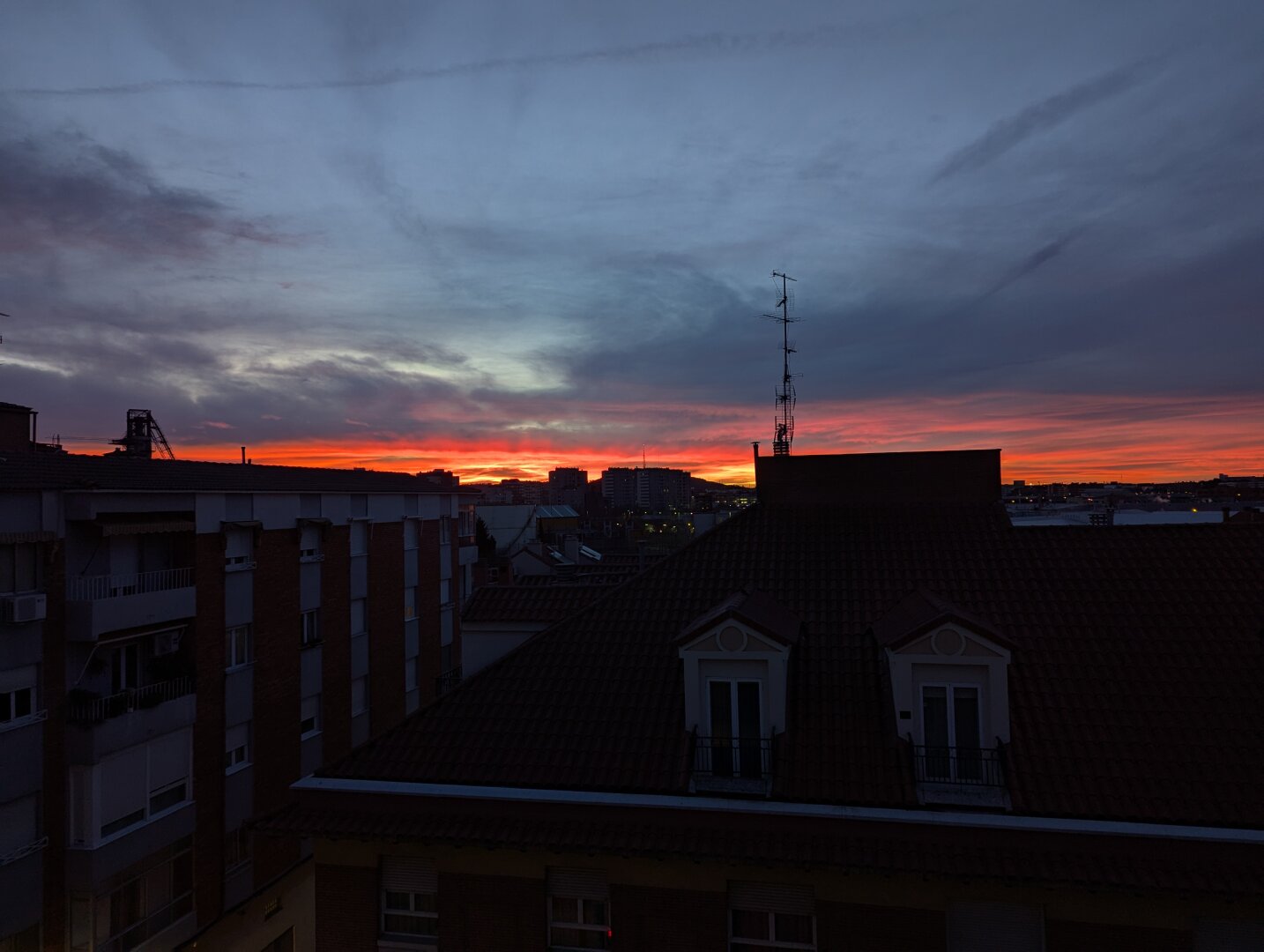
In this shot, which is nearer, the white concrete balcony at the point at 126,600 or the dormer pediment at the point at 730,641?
the dormer pediment at the point at 730,641

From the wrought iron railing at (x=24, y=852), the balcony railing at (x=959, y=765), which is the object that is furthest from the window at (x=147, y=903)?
the balcony railing at (x=959, y=765)

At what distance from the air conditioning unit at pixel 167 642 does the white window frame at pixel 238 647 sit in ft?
4.77

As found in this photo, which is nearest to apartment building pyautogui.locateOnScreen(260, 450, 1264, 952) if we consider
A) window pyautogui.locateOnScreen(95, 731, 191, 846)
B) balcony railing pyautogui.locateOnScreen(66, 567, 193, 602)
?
window pyautogui.locateOnScreen(95, 731, 191, 846)

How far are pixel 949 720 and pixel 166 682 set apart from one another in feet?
66.7

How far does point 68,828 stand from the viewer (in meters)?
17.2

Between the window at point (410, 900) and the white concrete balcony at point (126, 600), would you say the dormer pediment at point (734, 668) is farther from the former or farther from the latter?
the white concrete balcony at point (126, 600)

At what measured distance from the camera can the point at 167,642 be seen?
20688 mm

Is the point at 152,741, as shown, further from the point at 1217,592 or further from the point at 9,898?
the point at 1217,592

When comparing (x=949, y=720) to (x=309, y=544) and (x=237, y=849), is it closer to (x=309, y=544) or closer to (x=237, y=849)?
(x=237, y=849)

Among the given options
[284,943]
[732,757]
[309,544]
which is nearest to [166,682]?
[309,544]

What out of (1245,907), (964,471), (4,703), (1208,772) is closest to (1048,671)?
(1208,772)

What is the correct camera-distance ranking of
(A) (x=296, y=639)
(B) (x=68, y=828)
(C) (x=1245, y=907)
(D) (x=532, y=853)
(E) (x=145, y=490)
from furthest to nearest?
(A) (x=296, y=639)
(E) (x=145, y=490)
(B) (x=68, y=828)
(D) (x=532, y=853)
(C) (x=1245, y=907)

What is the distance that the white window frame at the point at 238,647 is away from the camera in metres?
22.2

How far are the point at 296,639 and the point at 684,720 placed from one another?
A: 1954cm
